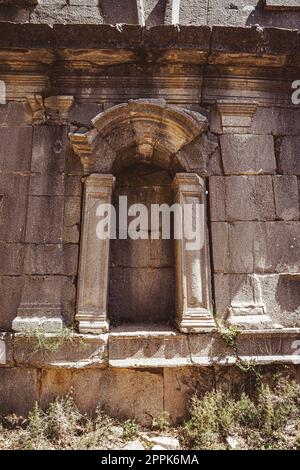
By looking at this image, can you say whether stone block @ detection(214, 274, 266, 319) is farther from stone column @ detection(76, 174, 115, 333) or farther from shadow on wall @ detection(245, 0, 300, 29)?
shadow on wall @ detection(245, 0, 300, 29)

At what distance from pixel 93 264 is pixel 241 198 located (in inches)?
A: 84.6

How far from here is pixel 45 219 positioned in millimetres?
4301

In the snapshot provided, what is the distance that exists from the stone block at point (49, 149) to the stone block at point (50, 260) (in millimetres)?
1050

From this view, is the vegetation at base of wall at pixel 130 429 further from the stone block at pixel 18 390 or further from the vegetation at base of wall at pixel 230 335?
the vegetation at base of wall at pixel 230 335

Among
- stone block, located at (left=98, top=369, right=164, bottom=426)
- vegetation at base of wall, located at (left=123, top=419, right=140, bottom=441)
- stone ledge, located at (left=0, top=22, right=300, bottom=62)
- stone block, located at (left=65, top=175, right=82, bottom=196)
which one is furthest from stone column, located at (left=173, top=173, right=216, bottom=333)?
stone ledge, located at (left=0, top=22, right=300, bottom=62)

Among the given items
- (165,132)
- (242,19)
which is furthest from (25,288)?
(242,19)

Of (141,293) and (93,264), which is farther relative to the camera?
(141,293)

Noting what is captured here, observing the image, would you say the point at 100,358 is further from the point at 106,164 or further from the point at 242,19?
the point at 242,19

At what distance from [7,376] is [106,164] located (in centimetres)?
286

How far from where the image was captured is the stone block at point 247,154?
4.55m

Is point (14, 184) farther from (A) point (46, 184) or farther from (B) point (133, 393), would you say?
(B) point (133, 393)

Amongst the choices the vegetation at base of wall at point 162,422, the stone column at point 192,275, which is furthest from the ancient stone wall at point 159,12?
the vegetation at base of wall at point 162,422

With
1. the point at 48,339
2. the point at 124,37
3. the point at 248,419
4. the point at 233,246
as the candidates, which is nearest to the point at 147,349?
the point at 48,339

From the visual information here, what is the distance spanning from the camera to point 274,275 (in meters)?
4.29
